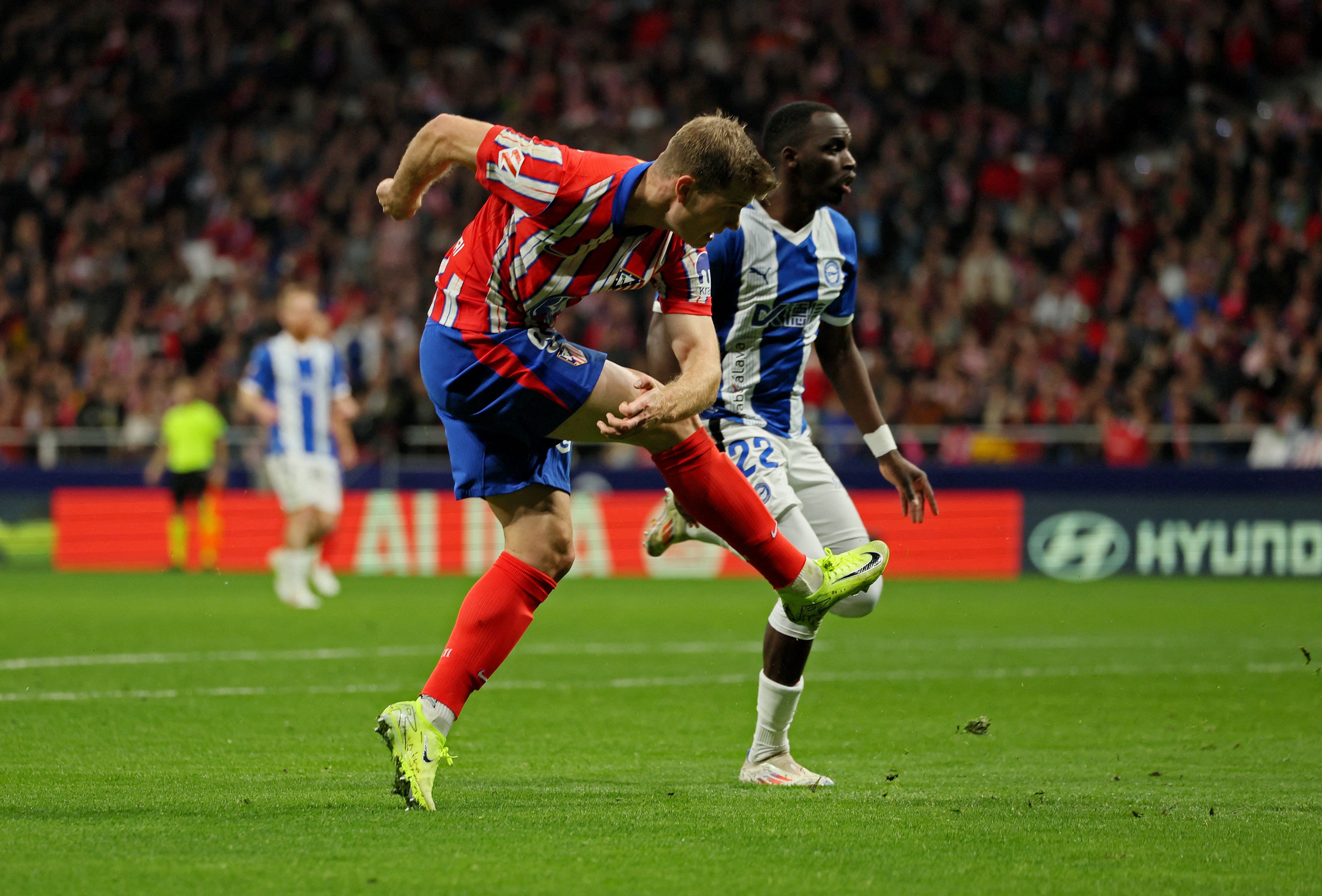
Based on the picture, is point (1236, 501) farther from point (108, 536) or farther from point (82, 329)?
point (82, 329)

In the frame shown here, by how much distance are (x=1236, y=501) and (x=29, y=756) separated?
1332cm

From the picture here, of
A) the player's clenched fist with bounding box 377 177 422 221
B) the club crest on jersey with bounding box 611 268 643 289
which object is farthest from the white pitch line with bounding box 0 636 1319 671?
the club crest on jersey with bounding box 611 268 643 289

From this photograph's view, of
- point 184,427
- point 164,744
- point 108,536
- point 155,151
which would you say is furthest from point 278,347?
point 155,151

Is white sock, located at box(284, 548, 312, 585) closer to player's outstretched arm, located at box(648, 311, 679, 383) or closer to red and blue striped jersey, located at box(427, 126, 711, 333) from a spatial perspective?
player's outstretched arm, located at box(648, 311, 679, 383)

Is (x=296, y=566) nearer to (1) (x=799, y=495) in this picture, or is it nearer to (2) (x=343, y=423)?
(2) (x=343, y=423)

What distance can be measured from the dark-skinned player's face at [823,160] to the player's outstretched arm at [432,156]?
1.45 metres

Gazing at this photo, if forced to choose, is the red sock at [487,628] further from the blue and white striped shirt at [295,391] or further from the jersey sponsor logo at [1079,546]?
the jersey sponsor logo at [1079,546]

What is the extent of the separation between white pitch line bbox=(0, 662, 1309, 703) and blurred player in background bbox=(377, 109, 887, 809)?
10.8ft

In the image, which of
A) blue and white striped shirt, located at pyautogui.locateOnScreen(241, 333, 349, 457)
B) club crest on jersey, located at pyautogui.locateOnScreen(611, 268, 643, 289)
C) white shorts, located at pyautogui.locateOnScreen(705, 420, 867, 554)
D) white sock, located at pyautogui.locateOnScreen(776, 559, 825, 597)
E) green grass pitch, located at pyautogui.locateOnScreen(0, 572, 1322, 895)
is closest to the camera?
green grass pitch, located at pyautogui.locateOnScreen(0, 572, 1322, 895)

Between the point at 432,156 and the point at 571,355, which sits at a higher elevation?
the point at 432,156

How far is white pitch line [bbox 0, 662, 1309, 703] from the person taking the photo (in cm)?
763

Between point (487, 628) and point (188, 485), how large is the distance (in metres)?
13.4

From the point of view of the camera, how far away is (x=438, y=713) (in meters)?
4.66

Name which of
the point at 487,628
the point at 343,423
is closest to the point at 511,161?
the point at 487,628
